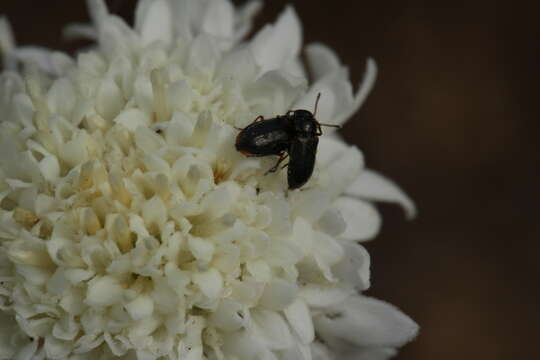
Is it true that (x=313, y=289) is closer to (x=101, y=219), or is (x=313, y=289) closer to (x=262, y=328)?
(x=262, y=328)

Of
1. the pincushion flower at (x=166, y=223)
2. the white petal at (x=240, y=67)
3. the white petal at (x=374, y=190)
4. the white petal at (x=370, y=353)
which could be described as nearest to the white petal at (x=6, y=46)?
the pincushion flower at (x=166, y=223)

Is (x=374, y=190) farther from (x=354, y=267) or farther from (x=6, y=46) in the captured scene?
(x=6, y=46)

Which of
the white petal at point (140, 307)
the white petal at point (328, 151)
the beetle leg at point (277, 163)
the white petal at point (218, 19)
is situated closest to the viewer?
the white petal at point (140, 307)

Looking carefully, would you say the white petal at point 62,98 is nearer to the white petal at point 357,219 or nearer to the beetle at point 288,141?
the beetle at point 288,141

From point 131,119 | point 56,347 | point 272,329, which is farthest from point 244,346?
point 131,119

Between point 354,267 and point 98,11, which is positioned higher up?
point 98,11

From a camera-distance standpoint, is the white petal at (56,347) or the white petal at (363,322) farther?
the white petal at (363,322)
